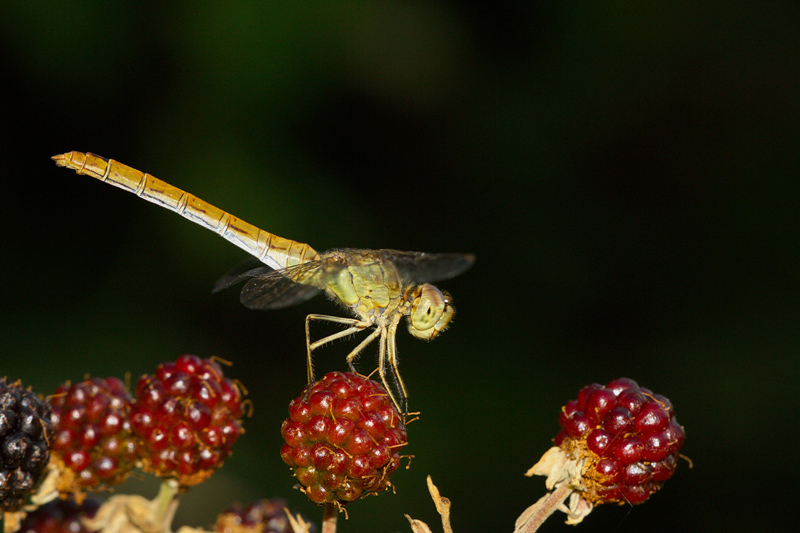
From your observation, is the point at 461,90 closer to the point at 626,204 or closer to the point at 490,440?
the point at 626,204

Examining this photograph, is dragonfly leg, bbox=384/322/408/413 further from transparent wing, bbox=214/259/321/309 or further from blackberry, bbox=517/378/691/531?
blackberry, bbox=517/378/691/531

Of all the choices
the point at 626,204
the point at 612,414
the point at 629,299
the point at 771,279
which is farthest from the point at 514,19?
the point at 612,414

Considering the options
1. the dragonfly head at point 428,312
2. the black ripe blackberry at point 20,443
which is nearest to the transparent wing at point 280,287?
the dragonfly head at point 428,312

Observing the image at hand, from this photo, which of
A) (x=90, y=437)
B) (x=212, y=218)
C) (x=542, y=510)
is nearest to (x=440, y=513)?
(x=542, y=510)

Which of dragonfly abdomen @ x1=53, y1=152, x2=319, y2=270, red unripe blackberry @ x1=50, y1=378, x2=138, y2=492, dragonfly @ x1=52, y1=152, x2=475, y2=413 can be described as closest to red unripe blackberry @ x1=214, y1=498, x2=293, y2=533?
red unripe blackberry @ x1=50, y1=378, x2=138, y2=492

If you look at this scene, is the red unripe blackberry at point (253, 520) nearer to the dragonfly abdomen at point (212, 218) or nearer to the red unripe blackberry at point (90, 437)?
the red unripe blackberry at point (90, 437)
